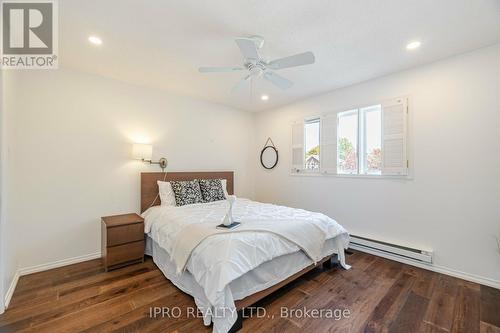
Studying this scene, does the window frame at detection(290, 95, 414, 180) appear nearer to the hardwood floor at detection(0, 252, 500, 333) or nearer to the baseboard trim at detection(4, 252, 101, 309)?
the hardwood floor at detection(0, 252, 500, 333)

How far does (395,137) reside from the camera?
9.82 feet

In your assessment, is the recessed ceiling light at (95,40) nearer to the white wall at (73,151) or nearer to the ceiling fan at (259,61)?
the white wall at (73,151)

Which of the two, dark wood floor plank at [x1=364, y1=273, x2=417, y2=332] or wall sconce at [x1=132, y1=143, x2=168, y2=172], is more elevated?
wall sconce at [x1=132, y1=143, x2=168, y2=172]

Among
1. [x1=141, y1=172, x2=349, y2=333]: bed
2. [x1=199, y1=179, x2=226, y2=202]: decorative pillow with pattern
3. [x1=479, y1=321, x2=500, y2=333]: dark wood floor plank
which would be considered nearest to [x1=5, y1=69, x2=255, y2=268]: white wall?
[x1=199, y1=179, x2=226, y2=202]: decorative pillow with pattern

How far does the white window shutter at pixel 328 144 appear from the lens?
368cm

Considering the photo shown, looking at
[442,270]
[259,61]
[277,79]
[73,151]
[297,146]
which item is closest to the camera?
[259,61]

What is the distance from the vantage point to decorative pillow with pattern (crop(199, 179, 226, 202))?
12.1 ft

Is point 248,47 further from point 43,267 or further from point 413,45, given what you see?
point 43,267

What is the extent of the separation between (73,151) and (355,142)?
13.5 feet

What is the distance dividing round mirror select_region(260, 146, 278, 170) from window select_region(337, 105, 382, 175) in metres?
1.44

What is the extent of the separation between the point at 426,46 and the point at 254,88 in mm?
2271

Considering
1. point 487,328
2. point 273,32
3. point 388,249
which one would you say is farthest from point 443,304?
point 273,32

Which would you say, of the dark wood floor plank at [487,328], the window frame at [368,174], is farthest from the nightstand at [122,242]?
the dark wood floor plank at [487,328]

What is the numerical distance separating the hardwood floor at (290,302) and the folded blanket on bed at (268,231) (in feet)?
1.26
